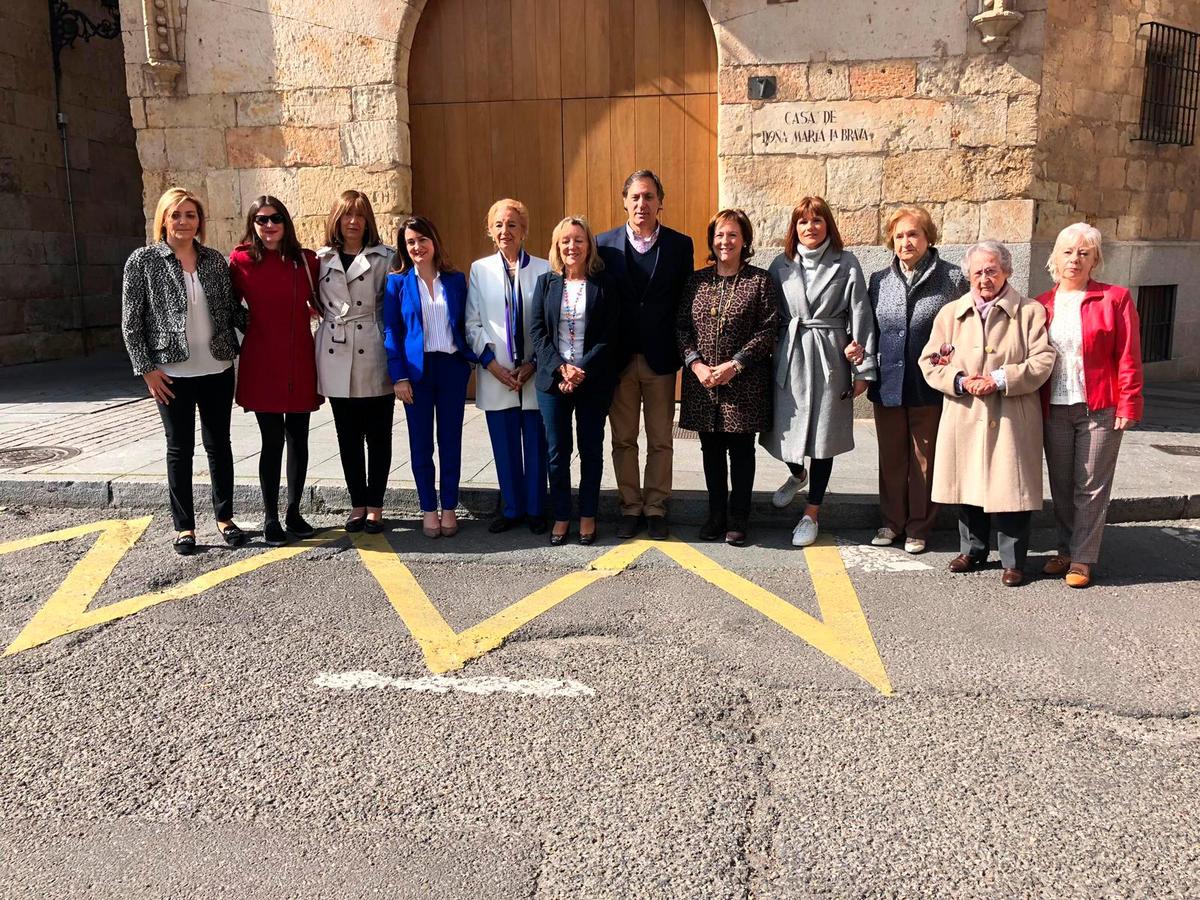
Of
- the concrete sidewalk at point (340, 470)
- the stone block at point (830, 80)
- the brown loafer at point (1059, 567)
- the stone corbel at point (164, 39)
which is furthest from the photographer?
the stone corbel at point (164, 39)

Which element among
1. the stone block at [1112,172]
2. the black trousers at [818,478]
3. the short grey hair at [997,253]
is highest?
the stone block at [1112,172]

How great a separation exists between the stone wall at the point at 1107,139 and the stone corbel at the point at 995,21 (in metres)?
0.96

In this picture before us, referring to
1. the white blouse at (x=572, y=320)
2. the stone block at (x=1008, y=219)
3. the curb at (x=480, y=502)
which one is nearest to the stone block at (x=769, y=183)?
the stone block at (x=1008, y=219)

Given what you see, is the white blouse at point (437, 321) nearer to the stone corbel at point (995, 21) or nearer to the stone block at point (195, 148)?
the stone block at point (195, 148)

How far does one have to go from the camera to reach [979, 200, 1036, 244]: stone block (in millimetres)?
8000

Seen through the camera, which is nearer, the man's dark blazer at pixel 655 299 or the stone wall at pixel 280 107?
the man's dark blazer at pixel 655 299

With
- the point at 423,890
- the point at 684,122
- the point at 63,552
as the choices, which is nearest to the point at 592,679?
the point at 423,890

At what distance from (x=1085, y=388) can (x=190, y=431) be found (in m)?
4.42

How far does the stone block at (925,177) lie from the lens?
798 cm

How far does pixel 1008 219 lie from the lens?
8.02m

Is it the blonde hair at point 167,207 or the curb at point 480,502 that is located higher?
the blonde hair at point 167,207

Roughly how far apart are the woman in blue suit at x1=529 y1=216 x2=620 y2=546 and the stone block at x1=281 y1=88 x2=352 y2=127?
4452 millimetres

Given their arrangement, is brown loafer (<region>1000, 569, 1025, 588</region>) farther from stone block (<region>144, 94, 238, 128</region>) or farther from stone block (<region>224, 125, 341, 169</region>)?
stone block (<region>144, 94, 238, 128</region>)

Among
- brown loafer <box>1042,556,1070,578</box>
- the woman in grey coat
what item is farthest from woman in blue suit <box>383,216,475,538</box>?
brown loafer <box>1042,556,1070,578</box>
